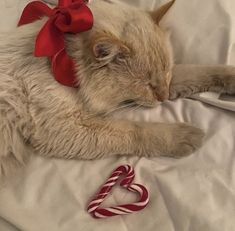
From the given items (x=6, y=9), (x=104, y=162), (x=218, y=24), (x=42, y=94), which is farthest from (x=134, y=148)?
(x=6, y=9)

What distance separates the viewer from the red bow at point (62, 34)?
43.2 inches

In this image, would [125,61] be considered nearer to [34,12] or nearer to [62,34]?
[62,34]

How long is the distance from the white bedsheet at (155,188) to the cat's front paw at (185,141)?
2 centimetres

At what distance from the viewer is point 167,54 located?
123 cm

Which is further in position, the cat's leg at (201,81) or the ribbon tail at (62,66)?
the cat's leg at (201,81)

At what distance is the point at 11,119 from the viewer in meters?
1.18

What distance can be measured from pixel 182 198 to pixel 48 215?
0.34 metres

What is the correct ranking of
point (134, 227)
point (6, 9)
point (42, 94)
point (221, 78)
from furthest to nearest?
point (6, 9) → point (221, 78) → point (42, 94) → point (134, 227)

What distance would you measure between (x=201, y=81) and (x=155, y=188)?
1.39 feet

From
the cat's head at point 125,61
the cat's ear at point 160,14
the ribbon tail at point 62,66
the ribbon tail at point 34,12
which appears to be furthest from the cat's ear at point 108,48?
the ribbon tail at point 34,12

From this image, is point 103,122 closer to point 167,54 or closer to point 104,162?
point 104,162

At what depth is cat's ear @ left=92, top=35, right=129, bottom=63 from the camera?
1021 millimetres

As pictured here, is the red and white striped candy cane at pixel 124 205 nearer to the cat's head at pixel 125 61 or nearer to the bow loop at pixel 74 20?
the cat's head at pixel 125 61

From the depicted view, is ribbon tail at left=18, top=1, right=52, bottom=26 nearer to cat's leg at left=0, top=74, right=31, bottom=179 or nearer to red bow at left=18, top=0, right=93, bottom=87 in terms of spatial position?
red bow at left=18, top=0, right=93, bottom=87
